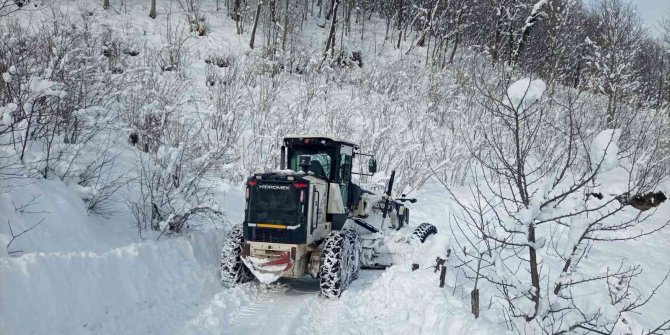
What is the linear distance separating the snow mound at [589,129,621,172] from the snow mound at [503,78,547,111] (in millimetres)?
581

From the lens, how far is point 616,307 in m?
3.87

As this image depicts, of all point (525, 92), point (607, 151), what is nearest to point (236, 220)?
point (525, 92)

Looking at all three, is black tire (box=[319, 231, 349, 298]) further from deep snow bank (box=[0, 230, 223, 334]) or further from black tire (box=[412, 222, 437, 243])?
black tire (box=[412, 222, 437, 243])

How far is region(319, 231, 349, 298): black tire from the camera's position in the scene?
22.3 ft

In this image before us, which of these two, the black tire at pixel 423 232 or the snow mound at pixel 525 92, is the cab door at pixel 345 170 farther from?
the snow mound at pixel 525 92

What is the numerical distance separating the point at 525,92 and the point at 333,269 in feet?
13.3

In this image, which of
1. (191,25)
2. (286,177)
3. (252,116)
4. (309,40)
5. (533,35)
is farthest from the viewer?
(533,35)

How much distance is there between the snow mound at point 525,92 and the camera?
3670 millimetres

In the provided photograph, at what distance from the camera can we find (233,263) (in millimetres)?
6973

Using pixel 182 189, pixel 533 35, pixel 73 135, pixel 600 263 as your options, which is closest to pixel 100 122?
pixel 73 135

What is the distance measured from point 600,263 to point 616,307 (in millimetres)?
7955

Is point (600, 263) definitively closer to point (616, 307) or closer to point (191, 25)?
point (616, 307)

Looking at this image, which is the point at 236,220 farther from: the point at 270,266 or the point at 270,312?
the point at 270,312

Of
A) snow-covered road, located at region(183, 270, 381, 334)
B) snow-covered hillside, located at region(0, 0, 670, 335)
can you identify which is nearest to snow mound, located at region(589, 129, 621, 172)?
snow-covered hillside, located at region(0, 0, 670, 335)
